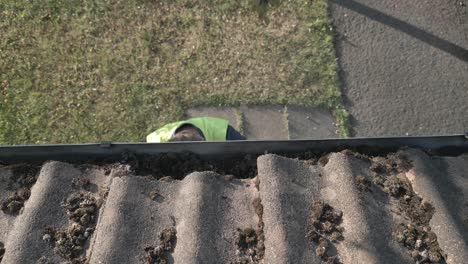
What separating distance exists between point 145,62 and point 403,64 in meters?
3.55

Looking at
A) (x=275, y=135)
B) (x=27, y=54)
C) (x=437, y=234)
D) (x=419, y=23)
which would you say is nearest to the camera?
(x=437, y=234)

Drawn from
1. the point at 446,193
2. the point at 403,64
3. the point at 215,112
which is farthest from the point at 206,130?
the point at 403,64

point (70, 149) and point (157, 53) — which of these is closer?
point (70, 149)

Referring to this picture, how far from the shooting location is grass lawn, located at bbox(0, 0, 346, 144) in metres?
5.80

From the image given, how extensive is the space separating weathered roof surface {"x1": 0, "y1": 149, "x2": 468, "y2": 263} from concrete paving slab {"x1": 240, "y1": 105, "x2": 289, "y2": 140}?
289cm

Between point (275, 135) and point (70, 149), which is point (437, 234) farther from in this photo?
point (275, 135)

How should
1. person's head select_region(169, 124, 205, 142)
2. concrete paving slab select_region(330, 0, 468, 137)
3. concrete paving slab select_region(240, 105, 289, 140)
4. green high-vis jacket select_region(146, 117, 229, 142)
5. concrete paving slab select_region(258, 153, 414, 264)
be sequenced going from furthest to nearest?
concrete paving slab select_region(330, 0, 468, 137)
concrete paving slab select_region(240, 105, 289, 140)
green high-vis jacket select_region(146, 117, 229, 142)
person's head select_region(169, 124, 205, 142)
concrete paving slab select_region(258, 153, 414, 264)

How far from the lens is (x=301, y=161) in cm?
284

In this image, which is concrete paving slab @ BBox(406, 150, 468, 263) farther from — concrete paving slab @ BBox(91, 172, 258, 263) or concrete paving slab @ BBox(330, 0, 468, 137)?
concrete paving slab @ BBox(330, 0, 468, 137)

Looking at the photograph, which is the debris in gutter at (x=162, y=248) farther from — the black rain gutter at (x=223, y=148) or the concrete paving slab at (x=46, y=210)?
the black rain gutter at (x=223, y=148)

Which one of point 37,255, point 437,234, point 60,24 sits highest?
point 60,24

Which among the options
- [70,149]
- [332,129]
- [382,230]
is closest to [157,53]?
[332,129]

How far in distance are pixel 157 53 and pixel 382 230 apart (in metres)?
4.41

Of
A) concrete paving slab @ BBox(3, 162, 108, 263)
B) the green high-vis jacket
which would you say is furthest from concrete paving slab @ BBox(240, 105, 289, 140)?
concrete paving slab @ BBox(3, 162, 108, 263)
